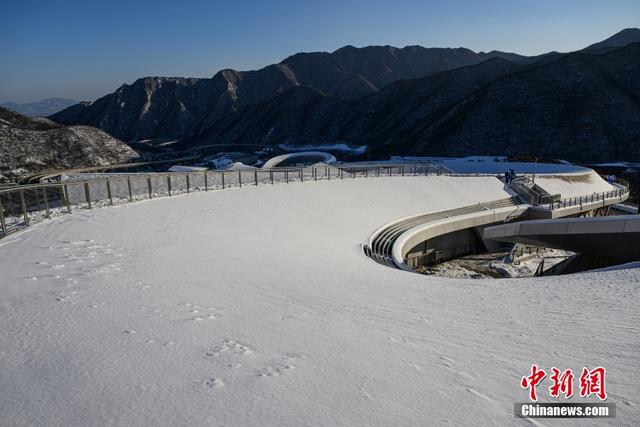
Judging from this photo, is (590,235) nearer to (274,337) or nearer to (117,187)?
(274,337)

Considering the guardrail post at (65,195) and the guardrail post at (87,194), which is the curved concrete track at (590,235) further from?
the guardrail post at (65,195)

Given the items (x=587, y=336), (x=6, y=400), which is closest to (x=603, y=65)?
(x=587, y=336)

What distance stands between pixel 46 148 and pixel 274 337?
6835 cm

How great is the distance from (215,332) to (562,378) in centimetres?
425

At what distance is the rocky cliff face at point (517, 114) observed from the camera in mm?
62781

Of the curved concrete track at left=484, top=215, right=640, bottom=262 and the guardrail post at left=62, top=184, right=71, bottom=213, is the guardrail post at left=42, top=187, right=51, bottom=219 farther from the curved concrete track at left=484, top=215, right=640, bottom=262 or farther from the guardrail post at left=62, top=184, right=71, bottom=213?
the curved concrete track at left=484, top=215, right=640, bottom=262

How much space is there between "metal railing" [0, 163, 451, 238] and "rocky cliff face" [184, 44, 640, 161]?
50.1 meters

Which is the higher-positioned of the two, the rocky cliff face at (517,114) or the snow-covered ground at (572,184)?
the rocky cliff face at (517,114)

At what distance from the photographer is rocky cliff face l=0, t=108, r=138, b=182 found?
5116cm

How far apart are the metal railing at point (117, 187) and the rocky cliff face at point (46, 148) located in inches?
1596

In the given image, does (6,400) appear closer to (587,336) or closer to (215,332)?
(215,332)

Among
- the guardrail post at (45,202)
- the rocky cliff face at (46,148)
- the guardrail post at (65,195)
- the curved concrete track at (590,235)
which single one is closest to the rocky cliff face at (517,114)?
the curved concrete track at (590,235)

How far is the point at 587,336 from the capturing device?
16.6 feet

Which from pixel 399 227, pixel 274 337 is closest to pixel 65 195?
pixel 274 337
